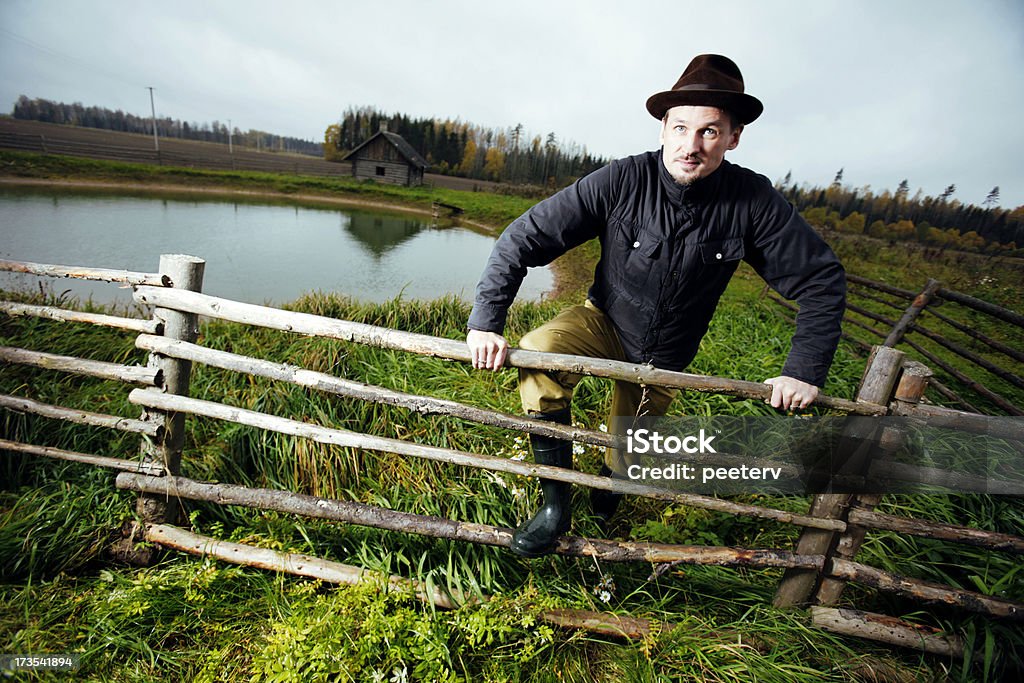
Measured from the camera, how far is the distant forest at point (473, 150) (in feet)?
24.4

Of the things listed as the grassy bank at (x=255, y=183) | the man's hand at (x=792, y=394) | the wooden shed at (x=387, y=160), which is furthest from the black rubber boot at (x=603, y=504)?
the wooden shed at (x=387, y=160)

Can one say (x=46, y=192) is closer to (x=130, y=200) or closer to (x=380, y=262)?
(x=130, y=200)

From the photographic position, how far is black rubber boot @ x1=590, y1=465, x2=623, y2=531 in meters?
2.36

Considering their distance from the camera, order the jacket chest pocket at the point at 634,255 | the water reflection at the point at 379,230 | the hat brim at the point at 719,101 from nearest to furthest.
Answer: the hat brim at the point at 719,101, the jacket chest pocket at the point at 634,255, the water reflection at the point at 379,230

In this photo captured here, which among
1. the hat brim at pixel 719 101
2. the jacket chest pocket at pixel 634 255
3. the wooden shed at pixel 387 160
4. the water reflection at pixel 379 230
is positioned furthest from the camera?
the wooden shed at pixel 387 160

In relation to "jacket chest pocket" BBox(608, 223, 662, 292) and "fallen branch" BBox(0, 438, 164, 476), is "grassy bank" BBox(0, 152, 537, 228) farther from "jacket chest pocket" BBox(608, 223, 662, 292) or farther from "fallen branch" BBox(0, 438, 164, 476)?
"jacket chest pocket" BBox(608, 223, 662, 292)

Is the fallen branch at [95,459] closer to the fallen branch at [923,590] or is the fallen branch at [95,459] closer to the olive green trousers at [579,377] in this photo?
the olive green trousers at [579,377]

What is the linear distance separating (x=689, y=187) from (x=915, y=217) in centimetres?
701

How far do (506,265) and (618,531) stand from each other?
1925 millimetres

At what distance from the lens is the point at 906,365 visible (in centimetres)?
145

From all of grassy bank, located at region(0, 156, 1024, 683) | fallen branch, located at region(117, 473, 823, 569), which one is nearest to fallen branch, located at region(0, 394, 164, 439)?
fallen branch, located at region(117, 473, 823, 569)

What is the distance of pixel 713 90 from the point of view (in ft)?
→ 4.61

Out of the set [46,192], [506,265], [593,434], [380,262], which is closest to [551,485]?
[593,434]

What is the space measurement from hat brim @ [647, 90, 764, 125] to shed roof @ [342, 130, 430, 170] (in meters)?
18.0
